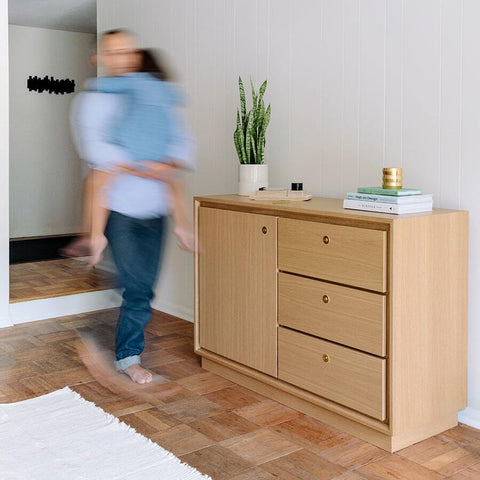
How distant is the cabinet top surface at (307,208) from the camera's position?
8.03ft

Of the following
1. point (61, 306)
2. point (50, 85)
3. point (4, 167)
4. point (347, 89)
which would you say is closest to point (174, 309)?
point (61, 306)

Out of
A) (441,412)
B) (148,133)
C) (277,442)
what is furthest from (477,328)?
(148,133)

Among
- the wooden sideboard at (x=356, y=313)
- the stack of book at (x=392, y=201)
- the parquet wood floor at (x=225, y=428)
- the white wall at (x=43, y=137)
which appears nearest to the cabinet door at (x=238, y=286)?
the wooden sideboard at (x=356, y=313)

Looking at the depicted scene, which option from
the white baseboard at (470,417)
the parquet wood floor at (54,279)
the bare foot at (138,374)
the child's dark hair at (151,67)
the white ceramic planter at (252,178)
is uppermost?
the child's dark hair at (151,67)

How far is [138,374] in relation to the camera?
3.19 meters

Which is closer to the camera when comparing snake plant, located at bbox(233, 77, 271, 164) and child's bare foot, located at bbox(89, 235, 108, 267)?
child's bare foot, located at bbox(89, 235, 108, 267)

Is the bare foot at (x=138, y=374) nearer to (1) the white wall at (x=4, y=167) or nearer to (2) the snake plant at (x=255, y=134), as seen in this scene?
(2) the snake plant at (x=255, y=134)

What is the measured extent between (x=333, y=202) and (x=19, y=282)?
276 centimetres

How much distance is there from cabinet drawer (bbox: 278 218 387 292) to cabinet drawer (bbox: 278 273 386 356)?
0.04 metres

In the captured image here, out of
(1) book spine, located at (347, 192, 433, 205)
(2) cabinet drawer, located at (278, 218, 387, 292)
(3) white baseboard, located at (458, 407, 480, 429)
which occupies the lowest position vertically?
(3) white baseboard, located at (458, 407, 480, 429)

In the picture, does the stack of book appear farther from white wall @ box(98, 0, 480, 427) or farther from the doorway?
the doorway

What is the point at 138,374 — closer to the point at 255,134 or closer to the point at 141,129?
the point at 141,129

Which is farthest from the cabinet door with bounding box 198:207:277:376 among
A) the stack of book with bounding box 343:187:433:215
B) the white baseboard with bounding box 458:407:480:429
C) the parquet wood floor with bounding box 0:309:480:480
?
the white baseboard with bounding box 458:407:480:429

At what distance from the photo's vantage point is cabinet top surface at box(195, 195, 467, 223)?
2448mm
